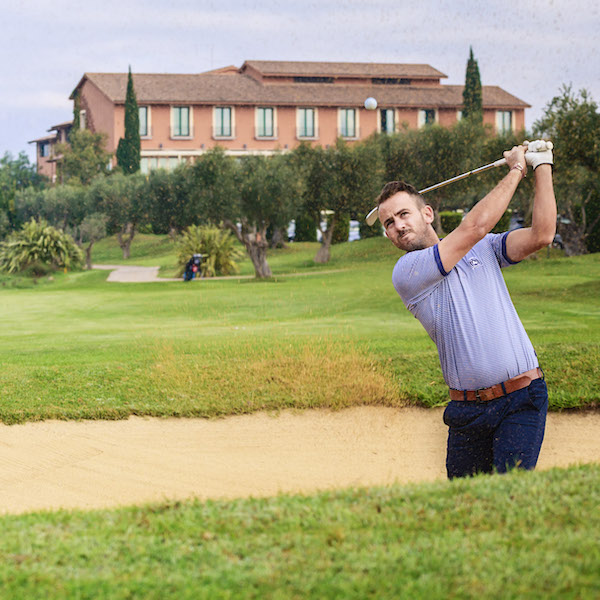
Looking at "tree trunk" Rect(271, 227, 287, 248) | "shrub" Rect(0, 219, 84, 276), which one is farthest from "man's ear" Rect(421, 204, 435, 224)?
"tree trunk" Rect(271, 227, 287, 248)

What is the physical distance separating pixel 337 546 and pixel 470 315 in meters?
1.48

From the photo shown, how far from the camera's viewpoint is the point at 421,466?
23.4 ft

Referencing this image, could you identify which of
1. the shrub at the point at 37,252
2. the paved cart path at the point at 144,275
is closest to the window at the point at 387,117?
the paved cart path at the point at 144,275

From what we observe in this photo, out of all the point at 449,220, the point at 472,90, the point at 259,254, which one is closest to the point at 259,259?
the point at 259,254

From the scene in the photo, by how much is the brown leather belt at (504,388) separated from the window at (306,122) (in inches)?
2591

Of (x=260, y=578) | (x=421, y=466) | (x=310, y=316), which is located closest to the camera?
(x=260, y=578)

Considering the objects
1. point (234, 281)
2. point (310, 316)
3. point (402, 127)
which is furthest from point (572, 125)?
point (402, 127)

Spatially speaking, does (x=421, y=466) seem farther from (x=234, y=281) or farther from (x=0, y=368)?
(x=234, y=281)

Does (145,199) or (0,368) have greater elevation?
(145,199)

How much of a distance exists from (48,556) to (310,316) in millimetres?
14849

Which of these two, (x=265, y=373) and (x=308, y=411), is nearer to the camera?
(x=308, y=411)

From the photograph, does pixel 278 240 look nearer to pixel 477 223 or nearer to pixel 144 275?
pixel 144 275

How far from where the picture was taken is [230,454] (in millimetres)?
7277

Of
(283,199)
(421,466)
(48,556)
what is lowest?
(421,466)
